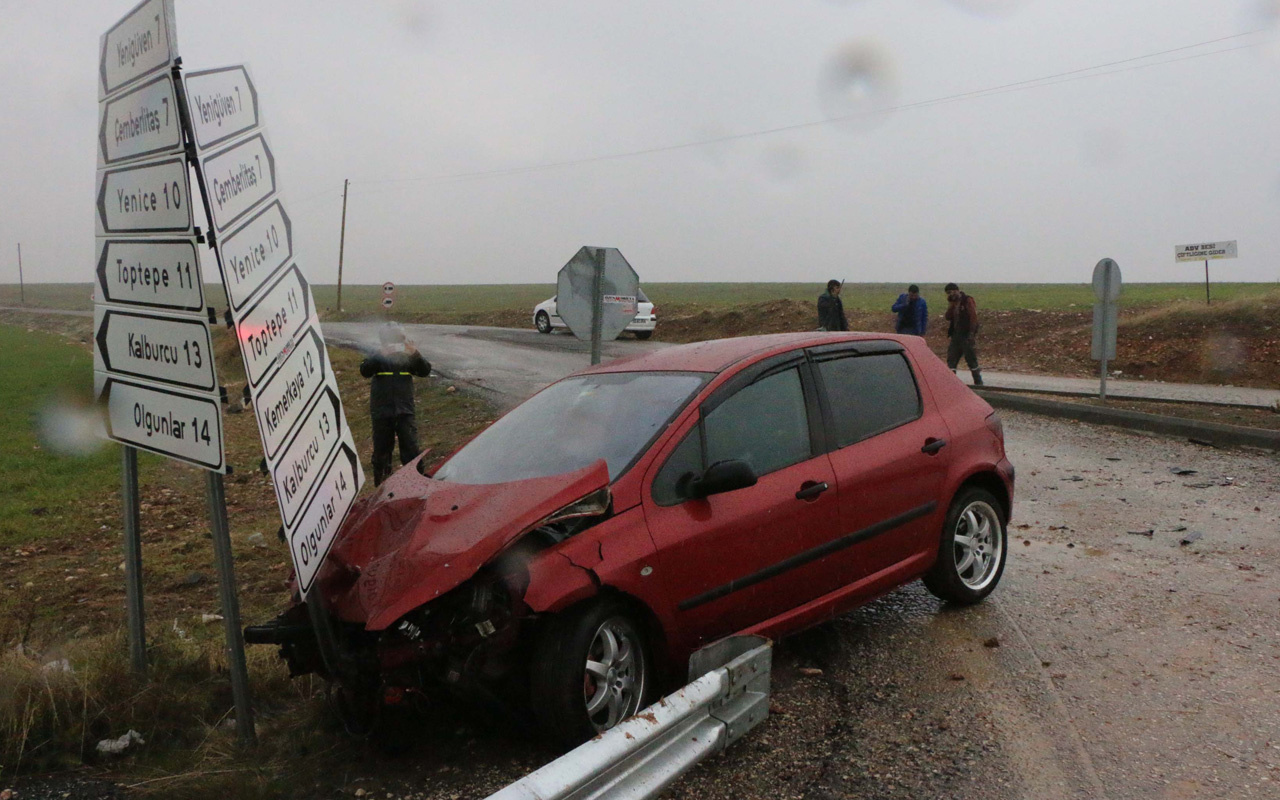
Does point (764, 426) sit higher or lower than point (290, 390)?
lower

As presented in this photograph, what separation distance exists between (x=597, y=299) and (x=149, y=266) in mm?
4979

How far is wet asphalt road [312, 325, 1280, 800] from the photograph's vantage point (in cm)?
381

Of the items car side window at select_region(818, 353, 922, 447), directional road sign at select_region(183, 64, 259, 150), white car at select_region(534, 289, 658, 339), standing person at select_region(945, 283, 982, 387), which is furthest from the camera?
white car at select_region(534, 289, 658, 339)

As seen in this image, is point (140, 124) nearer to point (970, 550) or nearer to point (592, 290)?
point (970, 550)

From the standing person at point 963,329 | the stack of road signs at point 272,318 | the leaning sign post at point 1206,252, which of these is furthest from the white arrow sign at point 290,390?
the leaning sign post at point 1206,252

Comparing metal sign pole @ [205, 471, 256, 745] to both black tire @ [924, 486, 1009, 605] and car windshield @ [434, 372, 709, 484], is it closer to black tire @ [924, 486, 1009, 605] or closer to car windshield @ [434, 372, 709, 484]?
car windshield @ [434, 372, 709, 484]

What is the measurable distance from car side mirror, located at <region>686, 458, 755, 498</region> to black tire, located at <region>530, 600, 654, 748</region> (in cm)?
62

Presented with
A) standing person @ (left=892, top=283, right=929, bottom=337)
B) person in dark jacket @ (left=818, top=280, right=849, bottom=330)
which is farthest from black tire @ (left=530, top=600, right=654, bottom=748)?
person in dark jacket @ (left=818, top=280, right=849, bottom=330)

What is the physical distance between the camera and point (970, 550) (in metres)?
5.85

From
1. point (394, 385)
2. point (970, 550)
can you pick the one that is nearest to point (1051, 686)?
point (970, 550)

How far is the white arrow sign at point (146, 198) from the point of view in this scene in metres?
4.13

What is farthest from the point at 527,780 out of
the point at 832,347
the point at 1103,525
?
the point at 1103,525

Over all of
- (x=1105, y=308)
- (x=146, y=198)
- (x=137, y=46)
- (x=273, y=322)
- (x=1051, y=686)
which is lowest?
(x=1051, y=686)

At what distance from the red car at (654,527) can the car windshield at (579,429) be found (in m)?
0.01
